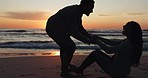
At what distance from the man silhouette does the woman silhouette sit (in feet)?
1.20

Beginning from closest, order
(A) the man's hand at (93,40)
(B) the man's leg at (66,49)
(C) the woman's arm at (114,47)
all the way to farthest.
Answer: (C) the woman's arm at (114,47)
(A) the man's hand at (93,40)
(B) the man's leg at (66,49)

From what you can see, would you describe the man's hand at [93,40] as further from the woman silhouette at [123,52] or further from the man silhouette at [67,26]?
the man silhouette at [67,26]

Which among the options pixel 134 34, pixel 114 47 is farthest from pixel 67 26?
pixel 134 34

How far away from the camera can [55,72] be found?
6.27m

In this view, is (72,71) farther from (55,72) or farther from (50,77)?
(55,72)

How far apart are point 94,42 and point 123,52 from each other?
1.81 feet

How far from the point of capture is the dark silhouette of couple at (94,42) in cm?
484

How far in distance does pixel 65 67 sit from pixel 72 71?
0.17 metres

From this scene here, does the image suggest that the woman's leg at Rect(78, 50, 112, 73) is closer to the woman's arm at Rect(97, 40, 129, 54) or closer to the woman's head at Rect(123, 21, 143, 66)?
the woman's arm at Rect(97, 40, 129, 54)

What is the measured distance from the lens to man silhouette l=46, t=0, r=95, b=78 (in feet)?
17.3

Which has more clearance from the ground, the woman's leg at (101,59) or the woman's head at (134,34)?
the woman's head at (134,34)

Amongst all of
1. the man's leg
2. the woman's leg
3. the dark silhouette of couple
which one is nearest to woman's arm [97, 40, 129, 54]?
the dark silhouette of couple

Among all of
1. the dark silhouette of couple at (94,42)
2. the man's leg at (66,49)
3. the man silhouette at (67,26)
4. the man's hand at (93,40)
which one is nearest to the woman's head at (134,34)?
the dark silhouette of couple at (94,42)

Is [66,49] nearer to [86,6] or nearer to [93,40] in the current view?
[93,40]
